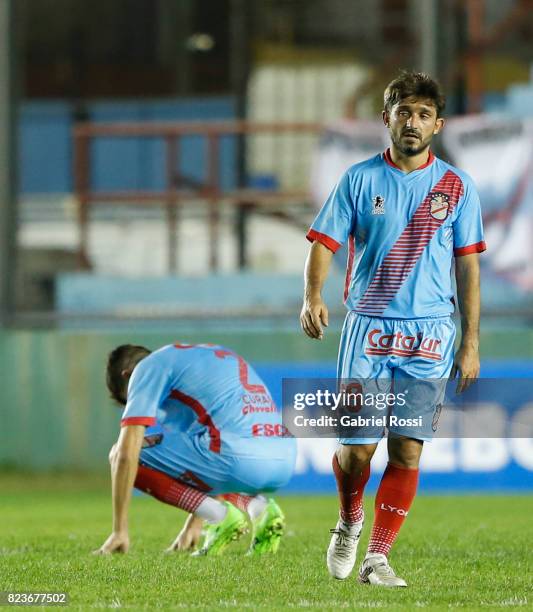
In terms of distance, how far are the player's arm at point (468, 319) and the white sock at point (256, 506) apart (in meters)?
1.58

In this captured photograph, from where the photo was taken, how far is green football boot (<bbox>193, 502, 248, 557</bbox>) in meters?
6.95

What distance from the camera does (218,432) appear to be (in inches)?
279

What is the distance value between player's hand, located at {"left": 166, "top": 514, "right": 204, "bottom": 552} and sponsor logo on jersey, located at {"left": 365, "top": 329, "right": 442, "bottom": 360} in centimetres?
188

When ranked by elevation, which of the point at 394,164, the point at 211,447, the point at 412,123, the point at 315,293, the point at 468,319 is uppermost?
the point at 412,123

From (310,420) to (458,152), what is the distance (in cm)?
671

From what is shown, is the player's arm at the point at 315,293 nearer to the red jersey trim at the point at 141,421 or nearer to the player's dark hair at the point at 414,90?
the player's dark hair at the point at 414,90

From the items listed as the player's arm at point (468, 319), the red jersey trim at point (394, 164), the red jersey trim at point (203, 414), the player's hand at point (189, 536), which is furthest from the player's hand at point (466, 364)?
the player's hand at point (189, 536)

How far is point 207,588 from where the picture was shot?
5719mm

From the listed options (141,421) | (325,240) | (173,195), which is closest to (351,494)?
(325,240)

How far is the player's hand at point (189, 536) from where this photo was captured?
7.28 metres

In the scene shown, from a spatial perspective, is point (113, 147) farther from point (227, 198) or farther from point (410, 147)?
point (410, 147)

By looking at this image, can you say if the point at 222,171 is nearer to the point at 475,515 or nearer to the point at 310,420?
the point at 475,515

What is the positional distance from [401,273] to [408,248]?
95mm

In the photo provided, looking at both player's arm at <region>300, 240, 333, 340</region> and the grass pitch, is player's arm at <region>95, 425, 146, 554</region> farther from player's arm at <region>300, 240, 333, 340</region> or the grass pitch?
player's arm at <region>300, 240, 333, 340</region>
